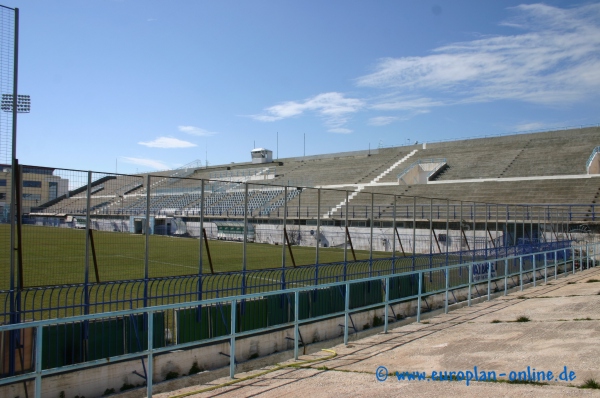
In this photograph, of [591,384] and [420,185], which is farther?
[420,185]

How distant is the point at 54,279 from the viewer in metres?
19.1

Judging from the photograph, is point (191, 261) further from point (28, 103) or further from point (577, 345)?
point (577, 345)

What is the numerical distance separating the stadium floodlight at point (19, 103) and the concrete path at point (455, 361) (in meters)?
5.02

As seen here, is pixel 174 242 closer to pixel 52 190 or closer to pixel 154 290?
pixel 154 290

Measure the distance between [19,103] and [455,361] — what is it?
26.0 feet

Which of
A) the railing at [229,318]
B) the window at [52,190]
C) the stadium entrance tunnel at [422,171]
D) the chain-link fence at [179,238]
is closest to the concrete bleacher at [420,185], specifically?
the chain-link fence at [179,238]

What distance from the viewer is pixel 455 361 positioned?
8.17 m

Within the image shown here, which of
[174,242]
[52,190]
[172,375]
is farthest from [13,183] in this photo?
[174,242]

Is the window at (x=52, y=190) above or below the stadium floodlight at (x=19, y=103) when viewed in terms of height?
below

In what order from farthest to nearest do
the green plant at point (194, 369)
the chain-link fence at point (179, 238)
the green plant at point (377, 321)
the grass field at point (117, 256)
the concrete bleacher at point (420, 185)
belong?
1. the concrete bleacher at point (420, 185)
2. the green plant at point (377, 321)
3. the grass field at point (117, 256)
4. the chain-link fence at point (179, 238)
5. the green plant at point (194, 369)

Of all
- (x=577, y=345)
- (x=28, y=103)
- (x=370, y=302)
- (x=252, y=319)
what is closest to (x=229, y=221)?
(x=370, y=302)

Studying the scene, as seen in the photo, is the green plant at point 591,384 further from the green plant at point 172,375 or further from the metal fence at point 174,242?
the metal fence at point 174,242

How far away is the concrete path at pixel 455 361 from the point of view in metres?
6.79

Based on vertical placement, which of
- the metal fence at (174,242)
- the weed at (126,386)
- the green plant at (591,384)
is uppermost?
the metal fence at (174,242)
